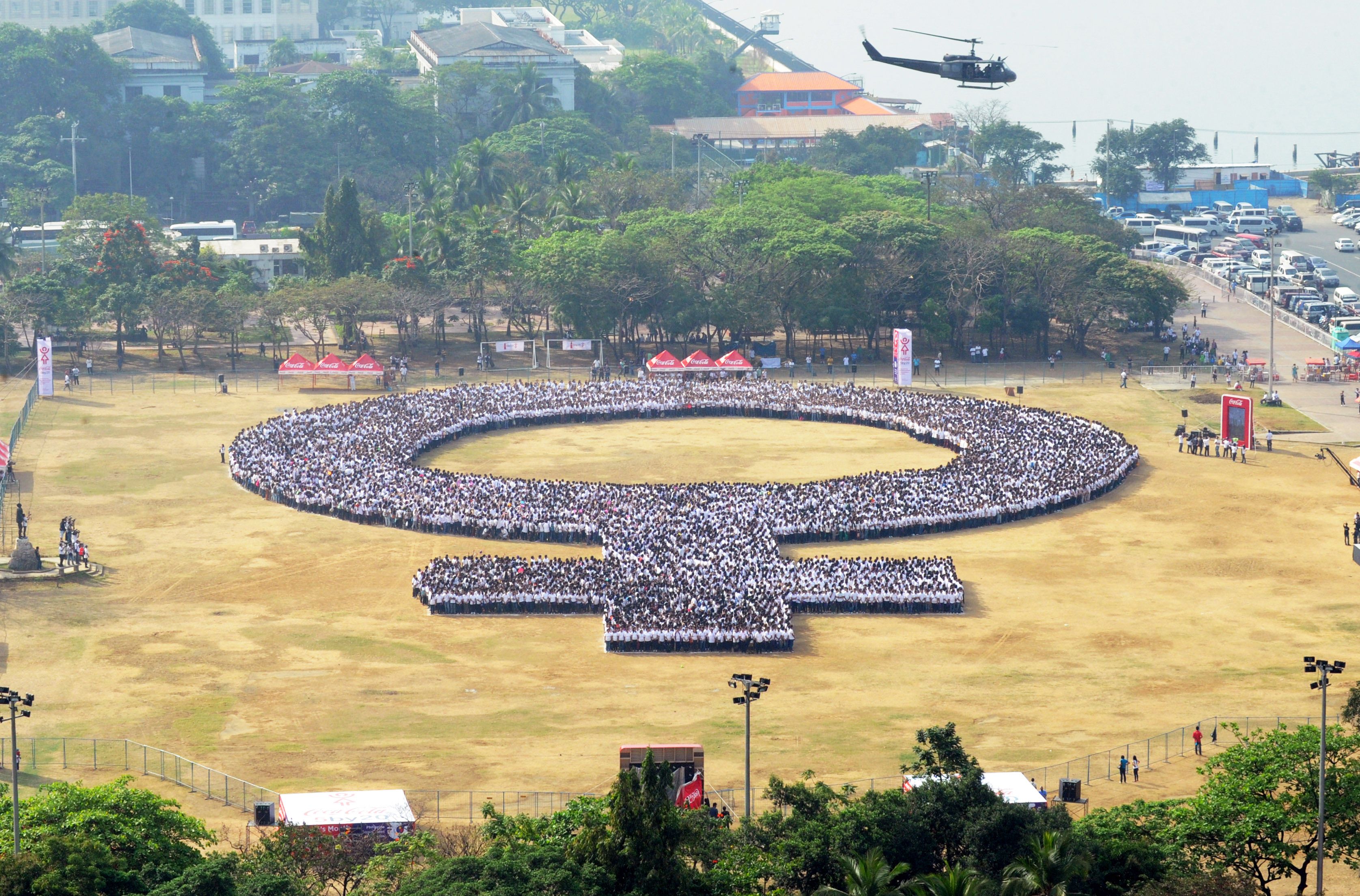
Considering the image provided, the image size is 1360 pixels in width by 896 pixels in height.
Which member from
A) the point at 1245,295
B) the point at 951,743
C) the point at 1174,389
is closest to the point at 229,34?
the point at 1245,295

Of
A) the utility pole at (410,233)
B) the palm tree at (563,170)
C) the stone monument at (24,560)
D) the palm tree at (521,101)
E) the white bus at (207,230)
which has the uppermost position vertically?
the palm tree at (521,101)

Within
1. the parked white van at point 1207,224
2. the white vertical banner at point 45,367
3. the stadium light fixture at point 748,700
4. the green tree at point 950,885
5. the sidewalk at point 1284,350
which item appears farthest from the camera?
the parked white van at point 1207,224

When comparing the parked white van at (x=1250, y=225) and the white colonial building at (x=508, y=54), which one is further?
the white colonial building at (x=508, y=54)

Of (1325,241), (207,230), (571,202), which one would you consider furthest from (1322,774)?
(1325,241)

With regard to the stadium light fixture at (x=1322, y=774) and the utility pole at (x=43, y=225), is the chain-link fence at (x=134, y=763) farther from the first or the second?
the utility pole at (x=43, y=225)

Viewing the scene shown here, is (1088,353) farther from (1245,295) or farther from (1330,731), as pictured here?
(1330,731)

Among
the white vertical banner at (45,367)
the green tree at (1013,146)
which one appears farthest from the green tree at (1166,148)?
the white vertical banner at (45,367)

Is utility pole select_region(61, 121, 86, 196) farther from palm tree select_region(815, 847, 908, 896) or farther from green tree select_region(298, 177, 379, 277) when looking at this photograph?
palm tree select_region(815, 847, 908, 896)
